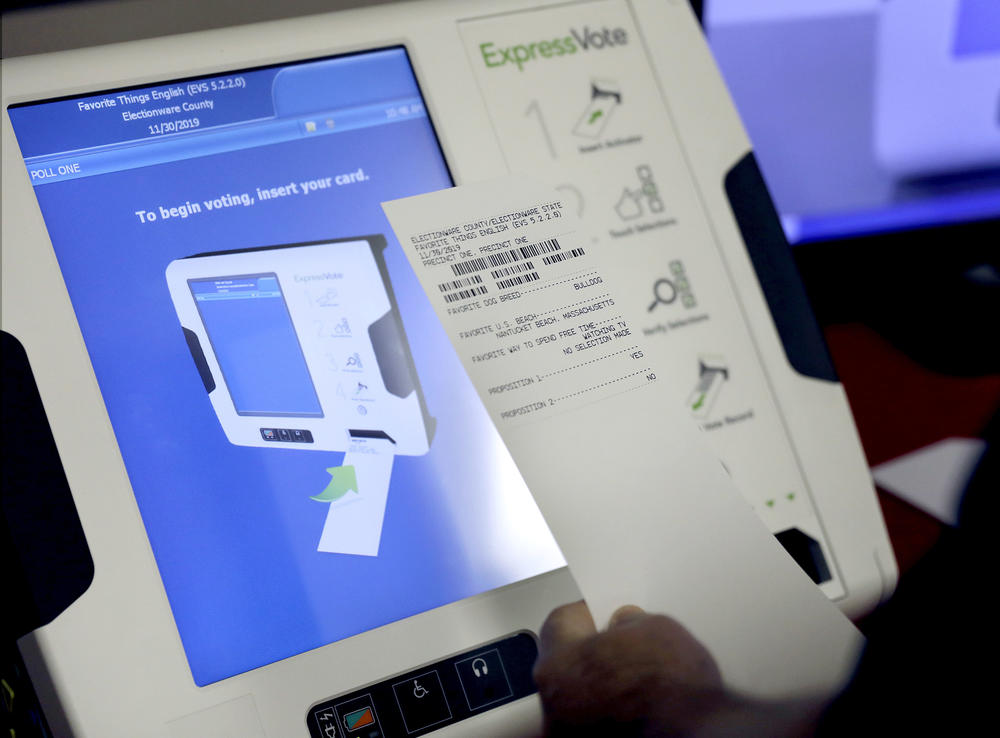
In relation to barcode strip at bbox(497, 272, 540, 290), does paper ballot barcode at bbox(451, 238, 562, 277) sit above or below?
above

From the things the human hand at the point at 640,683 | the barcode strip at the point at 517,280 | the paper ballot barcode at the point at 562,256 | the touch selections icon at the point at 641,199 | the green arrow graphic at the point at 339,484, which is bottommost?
the human hand at the point at 640,683

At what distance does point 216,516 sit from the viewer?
20.1 inches

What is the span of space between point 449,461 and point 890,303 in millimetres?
999

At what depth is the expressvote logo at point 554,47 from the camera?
626 millimetres

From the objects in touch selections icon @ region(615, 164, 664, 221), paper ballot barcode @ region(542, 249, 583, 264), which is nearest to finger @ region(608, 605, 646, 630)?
paper ballot barcode @ region(542, 249, 583, 264)

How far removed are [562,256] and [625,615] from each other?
225mm

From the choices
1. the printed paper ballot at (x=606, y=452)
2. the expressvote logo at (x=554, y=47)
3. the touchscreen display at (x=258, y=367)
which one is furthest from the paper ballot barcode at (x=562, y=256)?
the expressvote logo at (x=554, y=47)

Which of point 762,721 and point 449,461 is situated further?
point 449,461

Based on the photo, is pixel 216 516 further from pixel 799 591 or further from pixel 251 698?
pixel 799 591

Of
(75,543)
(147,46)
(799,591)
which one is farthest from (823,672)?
(147,46)

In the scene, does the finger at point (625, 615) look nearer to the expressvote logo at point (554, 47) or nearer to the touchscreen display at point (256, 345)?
the touchscreen display at point (256, 345)

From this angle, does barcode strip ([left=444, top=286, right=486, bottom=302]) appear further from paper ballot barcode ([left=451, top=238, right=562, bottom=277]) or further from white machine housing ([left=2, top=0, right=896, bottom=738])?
white machine housing ([left=2, top=0, right=896, bottom=738])

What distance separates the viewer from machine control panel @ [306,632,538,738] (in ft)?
1.63

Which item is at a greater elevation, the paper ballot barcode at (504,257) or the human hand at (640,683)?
the paper ballot barcode at (504,257)
